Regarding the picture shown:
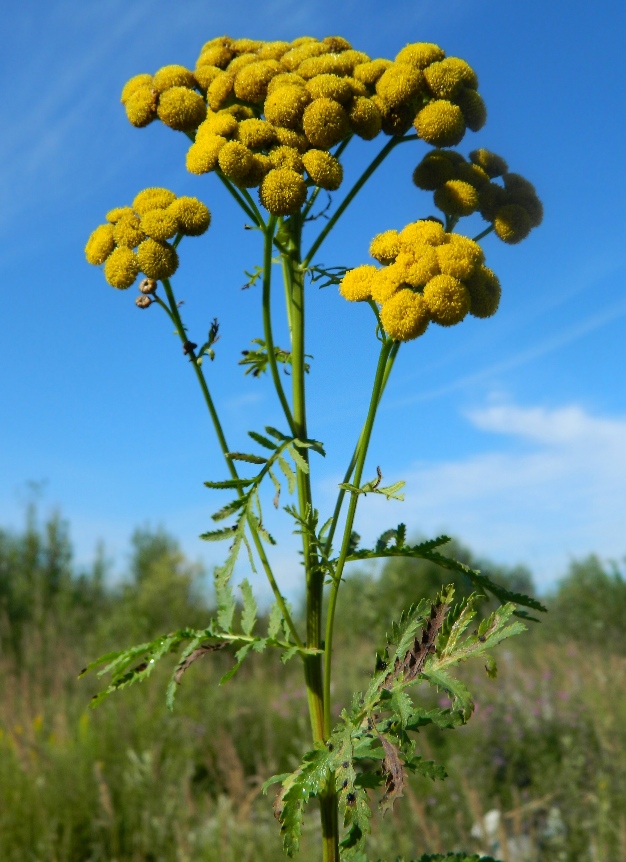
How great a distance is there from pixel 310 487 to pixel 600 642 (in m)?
11.8

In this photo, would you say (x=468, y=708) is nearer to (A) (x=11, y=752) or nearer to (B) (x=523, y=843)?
(B) (x=523, y=843)

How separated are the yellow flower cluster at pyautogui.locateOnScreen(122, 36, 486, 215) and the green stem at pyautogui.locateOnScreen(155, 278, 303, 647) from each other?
12.0 inches

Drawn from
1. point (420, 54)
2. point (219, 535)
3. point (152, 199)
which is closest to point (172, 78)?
point (152, 199)

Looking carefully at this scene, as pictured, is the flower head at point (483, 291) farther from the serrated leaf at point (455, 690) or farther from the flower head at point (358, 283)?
the serrated leaf at point (455, 690)

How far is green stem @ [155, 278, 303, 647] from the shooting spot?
160 cm

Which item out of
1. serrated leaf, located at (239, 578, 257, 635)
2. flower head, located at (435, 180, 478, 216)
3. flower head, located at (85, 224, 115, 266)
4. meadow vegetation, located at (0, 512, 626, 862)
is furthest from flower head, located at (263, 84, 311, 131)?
meadow vegetation, located at (0, 512, 626, 862)

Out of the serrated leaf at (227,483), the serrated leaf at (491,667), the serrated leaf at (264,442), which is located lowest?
the serrated leaf at (491,667)

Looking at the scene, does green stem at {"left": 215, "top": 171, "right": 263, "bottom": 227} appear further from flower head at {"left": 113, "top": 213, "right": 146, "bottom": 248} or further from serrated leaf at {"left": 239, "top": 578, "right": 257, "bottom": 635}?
serrated leaf at {"left": 239, "top": 578, "right": 257, "bottom": 635}

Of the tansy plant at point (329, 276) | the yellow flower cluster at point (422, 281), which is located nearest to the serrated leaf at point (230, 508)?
the tansy plant at point (329, 276)

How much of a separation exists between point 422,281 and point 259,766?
326 centimetres

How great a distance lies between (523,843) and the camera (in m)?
4.64

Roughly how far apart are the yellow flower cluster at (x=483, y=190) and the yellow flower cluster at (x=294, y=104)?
0.06 metres

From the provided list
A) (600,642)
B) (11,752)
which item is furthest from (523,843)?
(600,642)

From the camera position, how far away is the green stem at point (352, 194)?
1.65 m
